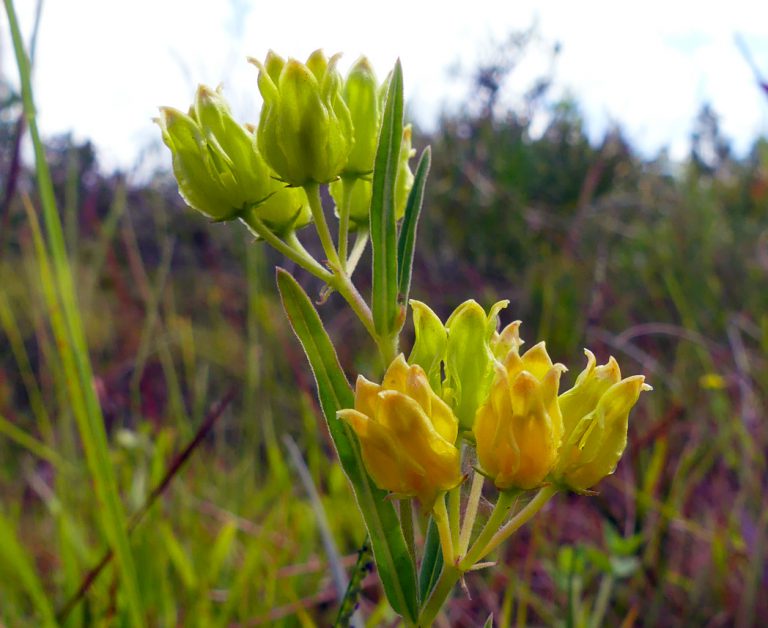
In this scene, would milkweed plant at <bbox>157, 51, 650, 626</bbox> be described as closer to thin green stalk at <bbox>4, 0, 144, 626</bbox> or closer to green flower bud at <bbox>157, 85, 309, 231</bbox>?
green flower bud at <bbox>157, 85, 309, 231</bbox>

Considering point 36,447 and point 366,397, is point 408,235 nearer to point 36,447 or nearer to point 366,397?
point 366,397

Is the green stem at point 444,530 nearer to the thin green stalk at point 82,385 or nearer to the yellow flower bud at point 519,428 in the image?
the yellow flower bud at point 519,428

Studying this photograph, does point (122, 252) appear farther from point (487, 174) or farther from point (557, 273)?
point (557, 273)

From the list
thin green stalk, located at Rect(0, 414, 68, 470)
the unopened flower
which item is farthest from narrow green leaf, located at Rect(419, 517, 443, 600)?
thin green stalk, located at Rect(0, 414, 68, 470)

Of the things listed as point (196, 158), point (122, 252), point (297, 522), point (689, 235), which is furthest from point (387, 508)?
point (122, 252)

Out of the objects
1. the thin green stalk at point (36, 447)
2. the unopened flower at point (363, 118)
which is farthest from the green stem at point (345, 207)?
the thin green stalk at point (36, 447)

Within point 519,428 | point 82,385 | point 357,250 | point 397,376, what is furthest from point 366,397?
point 82,385
